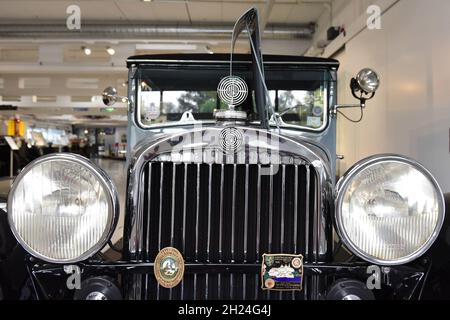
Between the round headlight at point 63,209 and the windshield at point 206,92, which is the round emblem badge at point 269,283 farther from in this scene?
the windshield at point 206,92

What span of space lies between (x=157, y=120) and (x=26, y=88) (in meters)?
12.2

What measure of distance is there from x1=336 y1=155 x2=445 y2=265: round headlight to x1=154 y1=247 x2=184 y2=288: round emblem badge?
0.58 meters

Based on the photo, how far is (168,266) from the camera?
5.11 ft

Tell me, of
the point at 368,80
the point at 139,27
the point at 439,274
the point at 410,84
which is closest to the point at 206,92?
the point at 368,80

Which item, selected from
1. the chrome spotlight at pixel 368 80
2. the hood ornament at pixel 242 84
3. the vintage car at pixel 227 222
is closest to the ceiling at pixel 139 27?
the chrome spotlight at pixel 368 80

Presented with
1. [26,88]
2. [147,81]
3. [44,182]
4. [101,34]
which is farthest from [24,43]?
[44,182]

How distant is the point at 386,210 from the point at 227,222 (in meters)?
0.59

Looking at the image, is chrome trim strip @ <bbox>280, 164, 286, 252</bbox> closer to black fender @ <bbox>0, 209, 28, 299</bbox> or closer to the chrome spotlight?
black fender @ <bbox>0, 209, 28, 299</bbox>

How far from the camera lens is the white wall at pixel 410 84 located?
12.2ft

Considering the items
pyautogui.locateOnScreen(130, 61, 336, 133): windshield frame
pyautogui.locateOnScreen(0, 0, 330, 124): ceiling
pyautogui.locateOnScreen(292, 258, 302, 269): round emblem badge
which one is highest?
pyautogui.locateOnScreen(0, 0, 330, 124): ceiling

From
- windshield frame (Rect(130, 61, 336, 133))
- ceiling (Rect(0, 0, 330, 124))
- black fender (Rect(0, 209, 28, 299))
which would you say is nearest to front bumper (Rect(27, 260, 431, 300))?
black fender (Rect(0, 209, 28, 299))

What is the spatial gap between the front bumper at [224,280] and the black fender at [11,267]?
116 millimetres

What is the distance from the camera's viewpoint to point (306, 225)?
1702 millimetres

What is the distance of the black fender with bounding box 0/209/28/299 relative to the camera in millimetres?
1721
